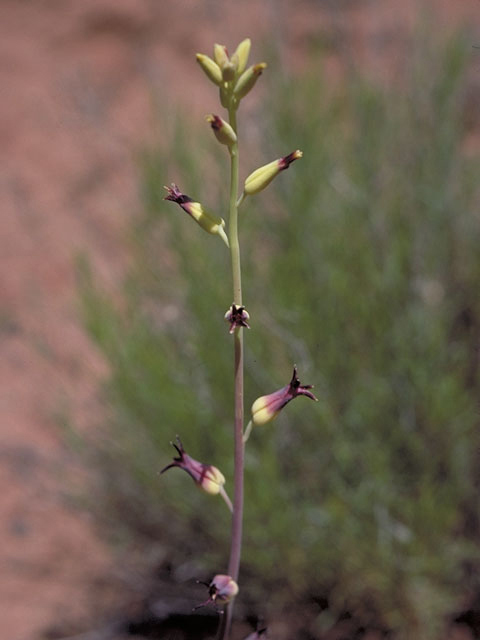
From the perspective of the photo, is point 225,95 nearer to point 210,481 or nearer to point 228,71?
point 228,71

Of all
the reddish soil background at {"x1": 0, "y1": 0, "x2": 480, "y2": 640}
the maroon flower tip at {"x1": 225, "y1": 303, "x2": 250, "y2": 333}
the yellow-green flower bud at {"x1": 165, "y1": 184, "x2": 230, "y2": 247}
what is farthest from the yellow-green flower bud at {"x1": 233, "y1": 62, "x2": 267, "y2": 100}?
the reddish soil background at {"x1": 0, "y1": 0, "x2": 480, "y2": 640}

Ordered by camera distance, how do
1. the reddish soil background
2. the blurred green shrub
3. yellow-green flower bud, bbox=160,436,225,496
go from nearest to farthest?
1. yellow-green flower bud, bbox=160,436,225,496
2. the blurred green shrub
3. the reddish soil background

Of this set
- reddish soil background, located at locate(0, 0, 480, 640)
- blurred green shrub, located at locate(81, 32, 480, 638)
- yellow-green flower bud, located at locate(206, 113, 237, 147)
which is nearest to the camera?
yellow-green flower bud, located at locate(206, 113, 237, 147)

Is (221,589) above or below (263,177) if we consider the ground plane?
below

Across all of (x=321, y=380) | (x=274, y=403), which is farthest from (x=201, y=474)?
(x=321, y=380)

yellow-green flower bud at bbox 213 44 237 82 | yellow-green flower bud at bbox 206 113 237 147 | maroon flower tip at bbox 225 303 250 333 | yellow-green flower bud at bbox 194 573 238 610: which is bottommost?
yellow-green flower bud at bbox 194 573 238 610

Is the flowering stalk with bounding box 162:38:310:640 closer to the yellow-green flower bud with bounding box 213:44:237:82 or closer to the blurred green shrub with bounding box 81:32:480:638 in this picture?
the yellow-green flower bud with bounding box 213:44:237:82
